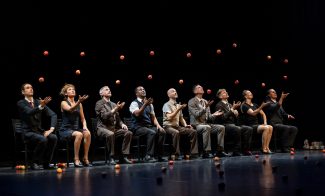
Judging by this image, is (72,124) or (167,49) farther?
(167,49)

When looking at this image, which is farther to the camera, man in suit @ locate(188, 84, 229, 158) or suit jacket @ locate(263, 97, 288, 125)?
suit jacket @ locate(263, 97, 288, 125)

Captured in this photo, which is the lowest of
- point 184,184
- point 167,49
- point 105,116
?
point 184,184

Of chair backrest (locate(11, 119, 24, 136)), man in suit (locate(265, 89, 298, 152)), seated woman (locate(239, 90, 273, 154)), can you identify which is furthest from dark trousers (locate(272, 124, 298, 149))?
chair backrest (locate(11, 119, 24, 136))

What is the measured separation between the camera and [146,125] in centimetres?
741

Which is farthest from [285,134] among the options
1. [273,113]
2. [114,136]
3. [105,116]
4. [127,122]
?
[105,116]

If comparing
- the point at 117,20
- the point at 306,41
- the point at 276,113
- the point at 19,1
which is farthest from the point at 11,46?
the point at 306,41

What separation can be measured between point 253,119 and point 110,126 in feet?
9.44

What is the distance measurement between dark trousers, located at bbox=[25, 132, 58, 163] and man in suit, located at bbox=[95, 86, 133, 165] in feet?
2.81

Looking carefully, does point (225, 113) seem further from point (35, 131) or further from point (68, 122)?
point (35, 131)

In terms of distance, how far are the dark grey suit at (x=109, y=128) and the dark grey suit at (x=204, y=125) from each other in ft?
4.47

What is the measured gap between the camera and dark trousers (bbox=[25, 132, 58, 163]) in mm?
6082

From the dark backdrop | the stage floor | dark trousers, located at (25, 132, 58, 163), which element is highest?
the dark backdrop

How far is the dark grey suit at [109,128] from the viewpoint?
6.87 meters

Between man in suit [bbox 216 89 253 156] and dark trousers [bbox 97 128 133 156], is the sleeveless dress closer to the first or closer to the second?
dark trousers [bbox 97 128 133 156]
